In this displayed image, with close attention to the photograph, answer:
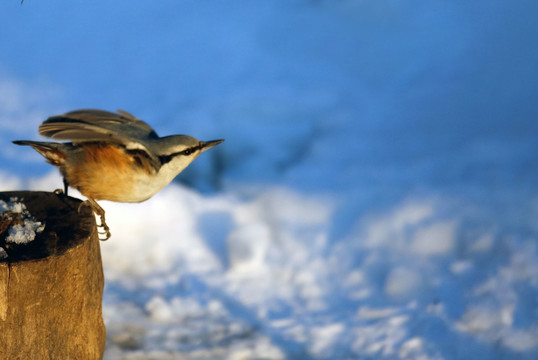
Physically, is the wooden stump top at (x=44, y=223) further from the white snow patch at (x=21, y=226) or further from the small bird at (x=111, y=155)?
the small bird at (x=111, y=155)

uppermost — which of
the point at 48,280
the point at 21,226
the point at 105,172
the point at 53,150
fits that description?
the point at 53,150

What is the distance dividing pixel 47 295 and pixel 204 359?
1.15 meters

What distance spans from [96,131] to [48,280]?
553mm

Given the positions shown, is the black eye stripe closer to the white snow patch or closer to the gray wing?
the gray wing

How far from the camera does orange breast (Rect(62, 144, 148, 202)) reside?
7.65 ft

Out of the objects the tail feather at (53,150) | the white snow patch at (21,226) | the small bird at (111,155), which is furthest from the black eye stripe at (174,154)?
the white snow patch at (21,226)

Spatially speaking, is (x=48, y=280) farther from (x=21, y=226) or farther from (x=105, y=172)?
(x=105, y=172)

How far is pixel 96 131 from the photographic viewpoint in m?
2.29

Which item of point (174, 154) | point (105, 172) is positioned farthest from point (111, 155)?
point (174, 154)

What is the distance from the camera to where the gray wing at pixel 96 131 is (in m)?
2.26

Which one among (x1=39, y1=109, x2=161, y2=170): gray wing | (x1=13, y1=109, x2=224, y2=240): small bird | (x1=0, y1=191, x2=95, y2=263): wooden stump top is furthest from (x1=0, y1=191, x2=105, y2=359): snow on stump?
(x1=39, y1=109, x2=161, y2=170): gray wing

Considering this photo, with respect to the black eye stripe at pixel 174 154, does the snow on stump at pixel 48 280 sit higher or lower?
lower

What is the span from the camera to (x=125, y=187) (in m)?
2.36

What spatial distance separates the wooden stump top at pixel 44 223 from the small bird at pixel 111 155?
125mm
